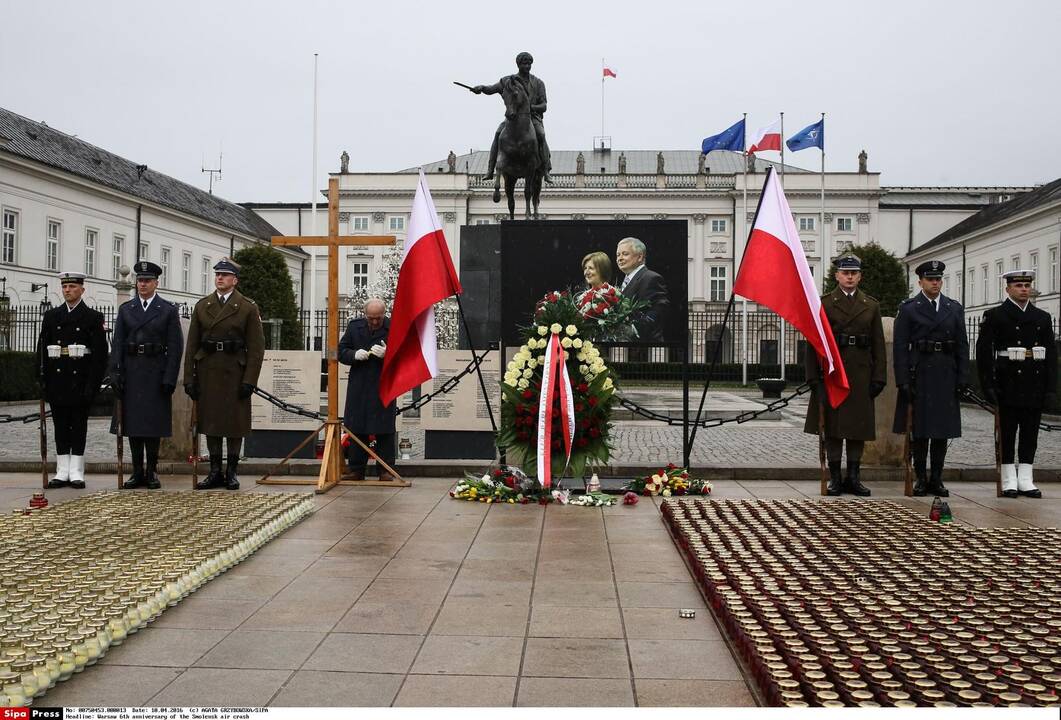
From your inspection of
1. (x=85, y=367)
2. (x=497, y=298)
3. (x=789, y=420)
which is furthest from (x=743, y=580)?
(x=789, y=420)

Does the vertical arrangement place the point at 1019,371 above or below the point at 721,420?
above

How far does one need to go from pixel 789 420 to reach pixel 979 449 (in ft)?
27.4

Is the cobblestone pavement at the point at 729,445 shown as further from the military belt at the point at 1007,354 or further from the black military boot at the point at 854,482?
the military belt at the point at 1007,354

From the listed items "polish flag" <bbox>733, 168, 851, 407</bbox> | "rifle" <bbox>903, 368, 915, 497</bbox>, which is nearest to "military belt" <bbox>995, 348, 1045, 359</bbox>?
"rifle" <bbox>903, 368, 915, 497</bbox>

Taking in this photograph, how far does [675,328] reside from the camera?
9.66 m

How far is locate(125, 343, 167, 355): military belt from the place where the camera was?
28.7ft

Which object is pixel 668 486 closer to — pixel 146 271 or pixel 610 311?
pixel 610 311

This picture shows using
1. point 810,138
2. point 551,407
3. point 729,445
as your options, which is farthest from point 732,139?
point 551,407

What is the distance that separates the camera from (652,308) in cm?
970

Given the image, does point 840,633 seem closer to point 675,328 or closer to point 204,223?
point 675,328

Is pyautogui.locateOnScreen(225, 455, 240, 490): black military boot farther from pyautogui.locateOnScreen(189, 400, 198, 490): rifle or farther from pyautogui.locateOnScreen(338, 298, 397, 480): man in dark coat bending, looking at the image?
pyautogui.locateOnScreen(338, 298, 397, 480): man in dark coat bending

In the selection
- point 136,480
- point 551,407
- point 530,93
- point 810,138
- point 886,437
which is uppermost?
point 810,138

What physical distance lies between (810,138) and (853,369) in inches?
1148

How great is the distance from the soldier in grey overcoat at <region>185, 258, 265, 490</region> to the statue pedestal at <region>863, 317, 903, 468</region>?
5941 mm
